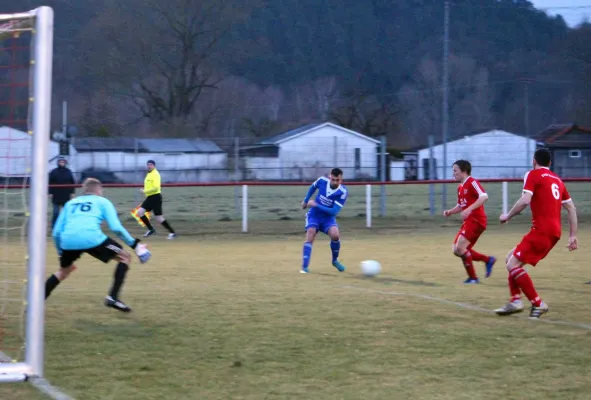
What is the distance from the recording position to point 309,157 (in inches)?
1219

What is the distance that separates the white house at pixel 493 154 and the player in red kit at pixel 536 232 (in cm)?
1973

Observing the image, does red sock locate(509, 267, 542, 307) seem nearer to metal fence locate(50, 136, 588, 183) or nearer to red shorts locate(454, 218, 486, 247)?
Answer: red shorts locate(454, 218, 486, 247)

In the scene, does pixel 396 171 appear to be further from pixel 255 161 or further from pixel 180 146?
pixel 180 146

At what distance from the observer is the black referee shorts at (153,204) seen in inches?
753

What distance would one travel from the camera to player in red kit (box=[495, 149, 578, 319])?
27.0 feet

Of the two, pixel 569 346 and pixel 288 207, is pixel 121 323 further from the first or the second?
pixel 288 207

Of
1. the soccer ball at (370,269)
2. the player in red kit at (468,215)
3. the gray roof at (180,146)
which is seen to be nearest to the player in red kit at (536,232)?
the player in red kit at (468,215)

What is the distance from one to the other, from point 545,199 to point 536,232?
358 mm

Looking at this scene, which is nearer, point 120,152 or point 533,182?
point 533,182

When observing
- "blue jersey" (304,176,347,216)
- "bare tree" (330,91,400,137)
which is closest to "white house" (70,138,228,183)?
"bare tree" (330,91,400,137)

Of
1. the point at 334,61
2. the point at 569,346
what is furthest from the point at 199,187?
the point at 334,61

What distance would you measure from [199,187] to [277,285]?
13.4 metres

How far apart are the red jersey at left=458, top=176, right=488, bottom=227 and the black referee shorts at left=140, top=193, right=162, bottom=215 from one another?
31.4 ft

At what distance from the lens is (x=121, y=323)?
8148 millimetres
